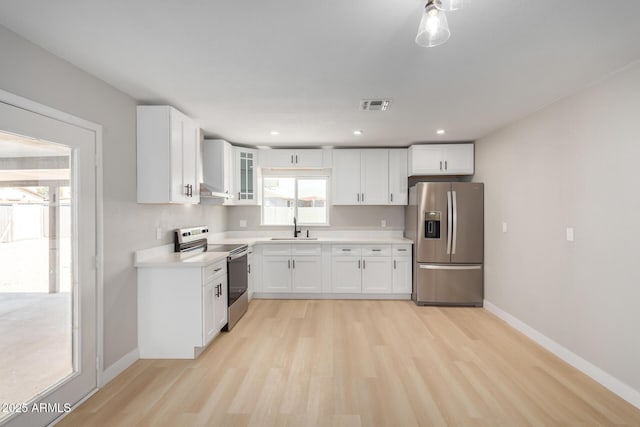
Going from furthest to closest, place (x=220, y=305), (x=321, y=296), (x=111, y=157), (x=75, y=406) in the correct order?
(x=321, y=296), (x=220, y=305), (x=111, y=157), (x=75, y=406)

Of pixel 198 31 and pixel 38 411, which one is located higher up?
pixel 198 31

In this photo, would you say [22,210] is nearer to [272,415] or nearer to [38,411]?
[38,411]

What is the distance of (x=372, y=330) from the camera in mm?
3682

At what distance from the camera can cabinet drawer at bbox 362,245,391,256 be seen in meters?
4.87

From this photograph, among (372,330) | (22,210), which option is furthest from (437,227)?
(22,210)

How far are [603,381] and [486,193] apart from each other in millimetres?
2526

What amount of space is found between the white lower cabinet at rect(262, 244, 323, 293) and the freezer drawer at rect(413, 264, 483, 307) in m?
1.58

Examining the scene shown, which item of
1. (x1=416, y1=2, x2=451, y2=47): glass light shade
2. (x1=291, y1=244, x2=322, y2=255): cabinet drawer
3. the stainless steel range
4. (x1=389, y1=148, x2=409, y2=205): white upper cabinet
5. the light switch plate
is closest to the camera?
(x1=416, y1=2, x2=451, y2=47): glass light shade

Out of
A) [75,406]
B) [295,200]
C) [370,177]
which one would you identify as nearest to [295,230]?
[295,200]

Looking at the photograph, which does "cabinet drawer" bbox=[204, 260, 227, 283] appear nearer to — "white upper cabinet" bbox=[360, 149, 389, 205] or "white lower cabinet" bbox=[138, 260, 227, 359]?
"white lower cabinet" bbox=[138, 260, 227, 359]

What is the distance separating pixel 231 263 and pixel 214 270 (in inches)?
18.2

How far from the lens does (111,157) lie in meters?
2.66

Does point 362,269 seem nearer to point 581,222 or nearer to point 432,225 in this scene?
point 432,225

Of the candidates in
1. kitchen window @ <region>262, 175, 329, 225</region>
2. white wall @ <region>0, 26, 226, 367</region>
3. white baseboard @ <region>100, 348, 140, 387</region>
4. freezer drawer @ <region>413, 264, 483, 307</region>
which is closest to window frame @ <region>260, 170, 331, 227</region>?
kitchen window @ <region>262, 175, 329, 225</region>
